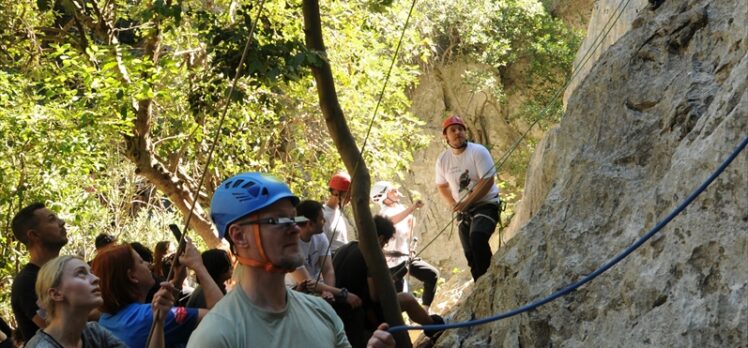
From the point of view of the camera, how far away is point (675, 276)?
358 centimetres

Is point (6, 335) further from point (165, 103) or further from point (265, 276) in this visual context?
point (165, 103)

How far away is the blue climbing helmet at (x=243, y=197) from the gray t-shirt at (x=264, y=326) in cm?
23

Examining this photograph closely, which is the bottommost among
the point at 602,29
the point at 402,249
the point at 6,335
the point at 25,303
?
the point at 402,249

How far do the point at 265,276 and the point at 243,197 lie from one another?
0.84ft

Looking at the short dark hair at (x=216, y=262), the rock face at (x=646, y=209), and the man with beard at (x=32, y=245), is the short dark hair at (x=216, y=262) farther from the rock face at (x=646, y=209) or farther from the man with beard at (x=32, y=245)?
the rock face at (x=646, y=209)

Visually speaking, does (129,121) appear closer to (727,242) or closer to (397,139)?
(397,139)

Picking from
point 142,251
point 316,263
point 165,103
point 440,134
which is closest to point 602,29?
point 316,263

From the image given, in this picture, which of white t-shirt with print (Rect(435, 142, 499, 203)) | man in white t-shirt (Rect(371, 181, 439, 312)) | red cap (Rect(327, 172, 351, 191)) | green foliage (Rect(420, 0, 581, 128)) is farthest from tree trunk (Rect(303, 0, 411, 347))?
green foliage (Rect(420, 0, 581, 128))

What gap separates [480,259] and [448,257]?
1727 centimetres

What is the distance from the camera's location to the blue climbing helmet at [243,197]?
2973mm

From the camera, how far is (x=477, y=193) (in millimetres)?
7762

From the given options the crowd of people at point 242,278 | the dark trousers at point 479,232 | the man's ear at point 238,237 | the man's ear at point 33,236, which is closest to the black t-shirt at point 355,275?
the crowd of people at point 242,278

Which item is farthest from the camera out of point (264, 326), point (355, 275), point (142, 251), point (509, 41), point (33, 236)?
point (509, 41)

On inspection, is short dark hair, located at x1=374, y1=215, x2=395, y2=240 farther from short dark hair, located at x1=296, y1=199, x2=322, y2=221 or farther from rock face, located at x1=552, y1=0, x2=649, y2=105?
rock face, located at x1=552, y1=0, x2=649, y2=105
